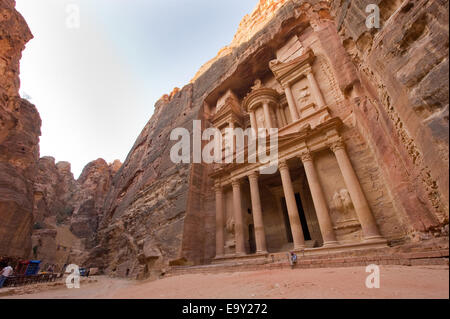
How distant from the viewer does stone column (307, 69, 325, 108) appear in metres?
12.0

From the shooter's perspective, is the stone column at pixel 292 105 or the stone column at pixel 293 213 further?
the stone column at pixel 292 105

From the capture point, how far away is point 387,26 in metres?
4.43

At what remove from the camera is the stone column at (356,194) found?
779 cm

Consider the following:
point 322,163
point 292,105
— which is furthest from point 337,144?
point 292,105

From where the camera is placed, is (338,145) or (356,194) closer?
(356,194)

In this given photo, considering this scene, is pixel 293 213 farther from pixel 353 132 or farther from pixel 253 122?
pixel 253 122

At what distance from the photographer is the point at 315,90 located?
12.5 metres

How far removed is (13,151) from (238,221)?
19.5 m

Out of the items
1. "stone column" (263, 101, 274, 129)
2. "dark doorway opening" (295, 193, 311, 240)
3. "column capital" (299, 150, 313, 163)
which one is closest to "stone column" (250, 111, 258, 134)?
"stone column" (263, 101, 274, 129)

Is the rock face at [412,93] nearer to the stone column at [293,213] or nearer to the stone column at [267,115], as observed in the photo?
the stone column at [293,213]

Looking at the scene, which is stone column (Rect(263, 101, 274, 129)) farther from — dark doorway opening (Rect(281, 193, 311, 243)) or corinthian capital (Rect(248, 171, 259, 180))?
dark doorway opening (Rect(281, 193, 311, 243))

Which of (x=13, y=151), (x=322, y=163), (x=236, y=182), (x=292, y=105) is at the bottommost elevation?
(x=322, y=163)

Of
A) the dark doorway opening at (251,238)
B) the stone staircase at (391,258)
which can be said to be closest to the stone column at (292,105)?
the dark doorway opening at (251,238)
